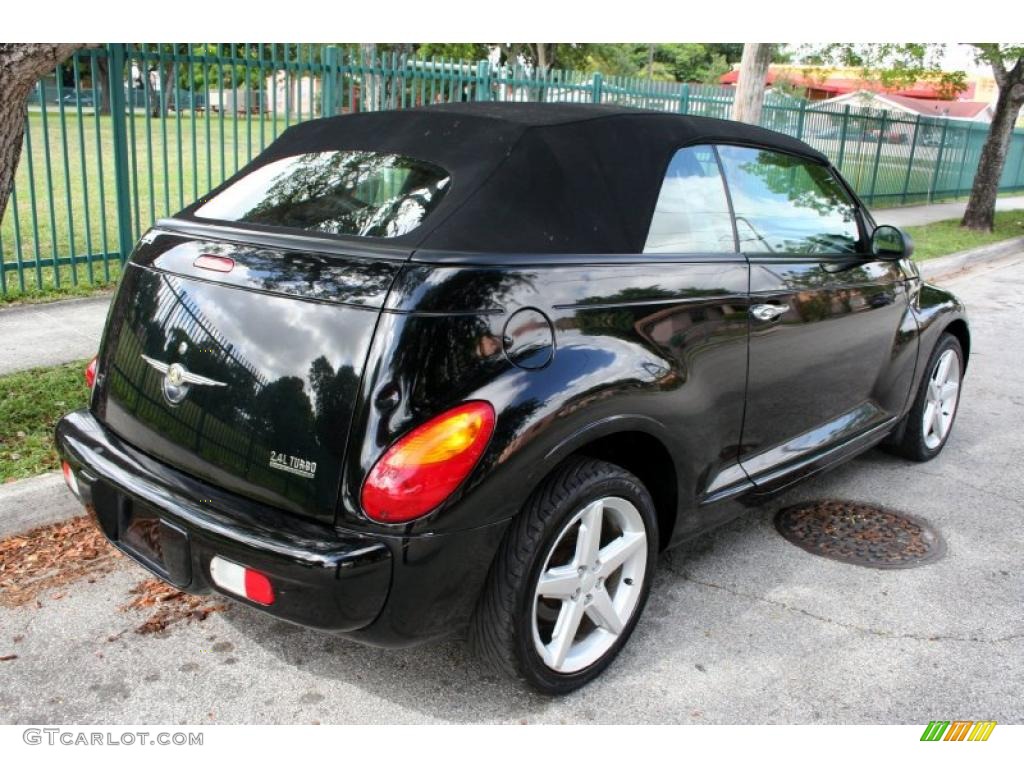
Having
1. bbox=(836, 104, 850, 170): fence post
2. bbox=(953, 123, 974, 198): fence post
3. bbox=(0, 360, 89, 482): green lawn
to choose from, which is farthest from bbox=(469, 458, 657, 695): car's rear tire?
bbox=(953, 123, 974, 198): fence post

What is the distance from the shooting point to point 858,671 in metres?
2.95

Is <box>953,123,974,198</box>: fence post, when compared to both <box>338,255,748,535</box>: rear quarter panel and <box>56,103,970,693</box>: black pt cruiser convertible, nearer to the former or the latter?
<box>56,103,970,693</box>: black pt cruiser convertible

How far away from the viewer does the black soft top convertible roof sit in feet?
8.52

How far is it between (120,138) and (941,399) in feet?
20.8

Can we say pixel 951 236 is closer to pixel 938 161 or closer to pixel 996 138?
pixel 996 138

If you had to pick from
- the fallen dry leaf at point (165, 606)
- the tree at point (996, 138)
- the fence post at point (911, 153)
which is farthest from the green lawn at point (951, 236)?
the fallen dry leaf at point (165, 606)

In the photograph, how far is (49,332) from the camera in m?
5.97

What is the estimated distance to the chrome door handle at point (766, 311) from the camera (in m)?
3.21

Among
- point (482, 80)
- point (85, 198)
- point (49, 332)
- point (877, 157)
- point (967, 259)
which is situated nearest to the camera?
point (49, 332)

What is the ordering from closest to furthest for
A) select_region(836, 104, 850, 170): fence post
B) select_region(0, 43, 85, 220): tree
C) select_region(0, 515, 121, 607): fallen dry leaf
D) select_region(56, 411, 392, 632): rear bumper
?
select_region(56, 411, 392, 632): rear bumper → select_region(0, 515, 121, 607): fallen dry leaf → select_region(0, 43, 85, 220): tree → select_region(836, 104, 850, 170): fence post

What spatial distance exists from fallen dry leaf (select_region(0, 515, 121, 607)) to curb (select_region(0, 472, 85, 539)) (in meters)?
0.03

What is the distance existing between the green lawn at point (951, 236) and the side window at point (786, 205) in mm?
8307

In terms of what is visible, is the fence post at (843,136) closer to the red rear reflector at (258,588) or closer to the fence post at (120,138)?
the fence post at (120,138)

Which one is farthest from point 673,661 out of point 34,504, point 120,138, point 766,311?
point 120,138
